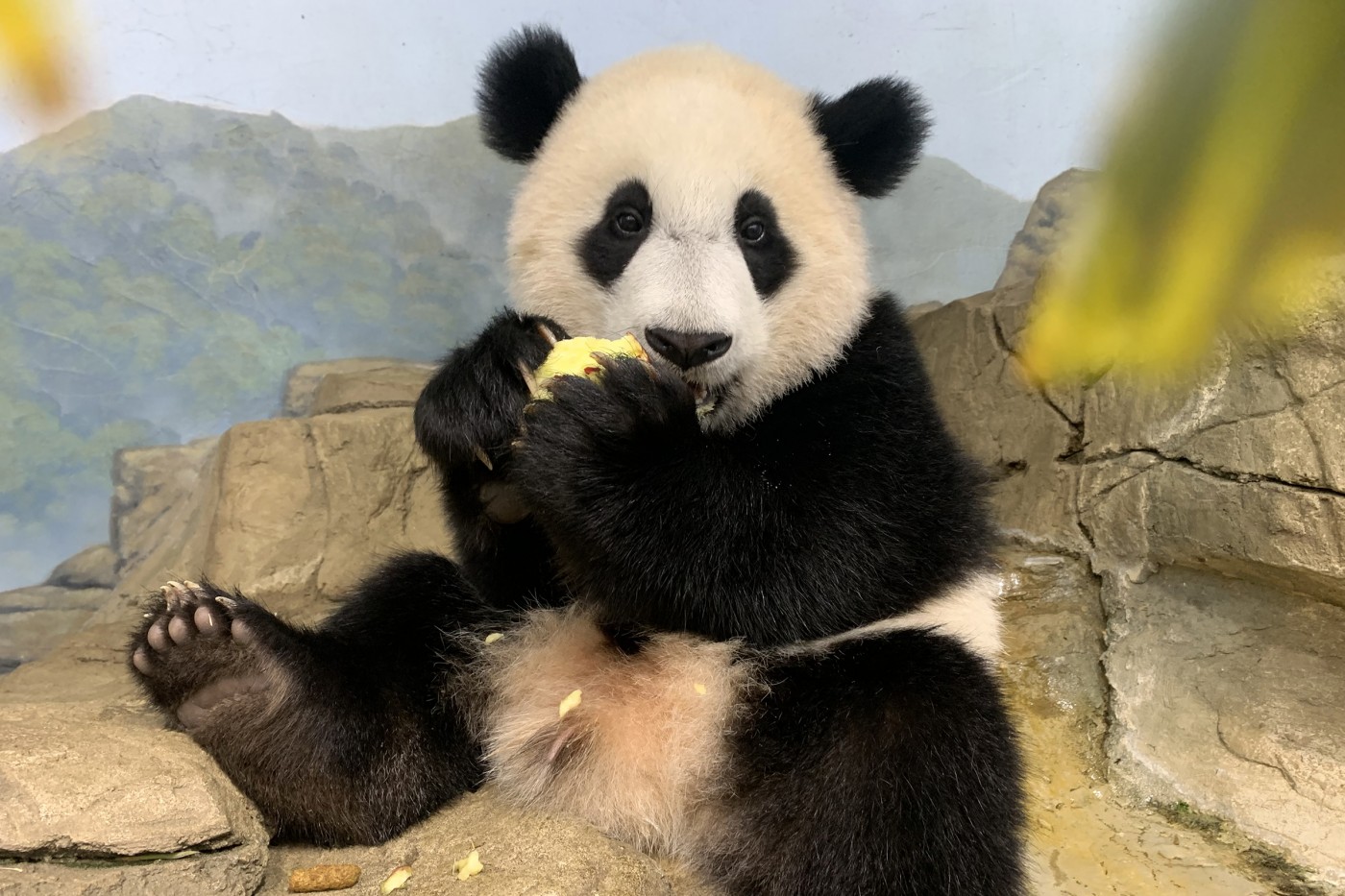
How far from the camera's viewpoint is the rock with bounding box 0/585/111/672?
4.11 m

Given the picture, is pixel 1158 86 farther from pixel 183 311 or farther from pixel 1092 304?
pixel 183 311

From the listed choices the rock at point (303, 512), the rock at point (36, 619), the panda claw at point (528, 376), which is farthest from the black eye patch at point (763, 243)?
the rock at point (36, 619)

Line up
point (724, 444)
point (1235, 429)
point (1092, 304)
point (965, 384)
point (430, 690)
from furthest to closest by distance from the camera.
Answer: point (965, 384) < point (1092, 304) < point (1235, 429) < point (430, 690) < point (724, 444)

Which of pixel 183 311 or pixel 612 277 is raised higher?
pixel 183 311

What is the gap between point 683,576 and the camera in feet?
6.08

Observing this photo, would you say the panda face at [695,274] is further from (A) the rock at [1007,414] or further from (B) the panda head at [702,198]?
(A) the rock at [1007,414]

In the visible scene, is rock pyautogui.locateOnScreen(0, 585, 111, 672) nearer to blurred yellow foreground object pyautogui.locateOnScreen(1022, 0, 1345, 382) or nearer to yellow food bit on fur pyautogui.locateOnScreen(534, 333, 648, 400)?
yellow food bit on fur pyautogui.locateOnScreen(534, 333, 648, 400)

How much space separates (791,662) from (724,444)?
0.52 meters

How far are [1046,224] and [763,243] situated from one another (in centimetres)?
240

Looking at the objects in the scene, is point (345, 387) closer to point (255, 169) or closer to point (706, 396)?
point (255, 169)

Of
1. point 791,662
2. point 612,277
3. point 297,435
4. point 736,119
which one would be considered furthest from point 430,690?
point 297,435

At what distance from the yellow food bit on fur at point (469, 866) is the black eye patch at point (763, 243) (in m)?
1.47

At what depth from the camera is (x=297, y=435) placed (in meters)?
4.28

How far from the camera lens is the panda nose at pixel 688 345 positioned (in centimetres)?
193
